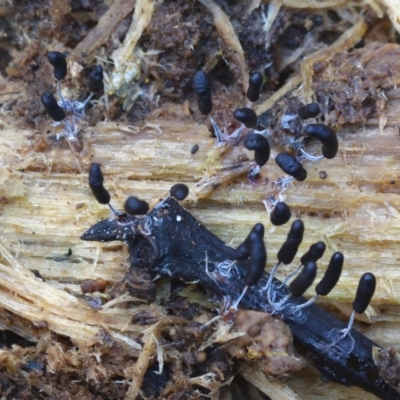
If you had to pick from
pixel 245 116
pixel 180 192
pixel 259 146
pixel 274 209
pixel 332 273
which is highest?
pixel 245 116

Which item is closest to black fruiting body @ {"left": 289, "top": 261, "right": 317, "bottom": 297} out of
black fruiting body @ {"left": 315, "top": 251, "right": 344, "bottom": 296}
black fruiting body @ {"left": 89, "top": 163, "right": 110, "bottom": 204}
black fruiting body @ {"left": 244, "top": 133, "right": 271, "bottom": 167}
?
black fruiting body @ {"left": 315, "top": 251, "right": 344, "bottom": 296}

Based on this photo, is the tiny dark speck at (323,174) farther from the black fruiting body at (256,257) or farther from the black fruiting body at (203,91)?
the black fruiting body at (256,257)

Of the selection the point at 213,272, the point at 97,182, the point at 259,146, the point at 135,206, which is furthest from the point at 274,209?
the point at 97,182

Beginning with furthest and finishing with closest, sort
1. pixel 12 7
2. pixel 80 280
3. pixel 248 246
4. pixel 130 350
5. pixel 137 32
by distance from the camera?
pixel 12 7
pixel 137 32
pixel 80 280
pixel 130 350
pixel 248 246

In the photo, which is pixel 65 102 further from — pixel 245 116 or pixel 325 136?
pixel 325 136

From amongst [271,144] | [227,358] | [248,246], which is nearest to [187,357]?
[227,358]

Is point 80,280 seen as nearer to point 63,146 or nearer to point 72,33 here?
point 63,146
